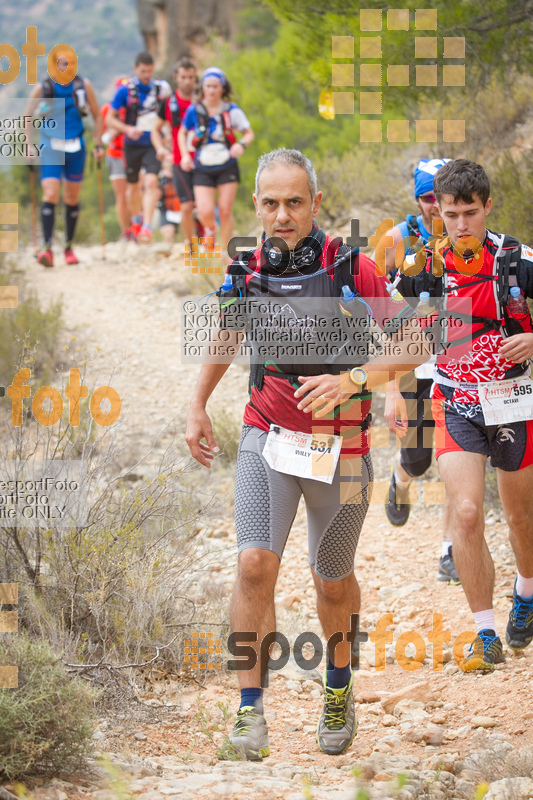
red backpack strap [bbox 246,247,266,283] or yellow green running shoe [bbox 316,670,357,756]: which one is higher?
red backpack strap [bbox 246,247,266,283]

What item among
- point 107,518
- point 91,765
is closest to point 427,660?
point 107,518

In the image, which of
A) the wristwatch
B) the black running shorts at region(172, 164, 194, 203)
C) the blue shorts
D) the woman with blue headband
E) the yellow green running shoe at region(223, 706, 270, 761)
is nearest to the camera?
the yellow green running shoe at region(223, 706, 270, 761)

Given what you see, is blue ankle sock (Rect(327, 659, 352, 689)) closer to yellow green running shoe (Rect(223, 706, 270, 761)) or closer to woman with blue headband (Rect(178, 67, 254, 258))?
yellow green running shoe (Rect(223, 706, 270, 761))

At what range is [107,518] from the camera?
461cm

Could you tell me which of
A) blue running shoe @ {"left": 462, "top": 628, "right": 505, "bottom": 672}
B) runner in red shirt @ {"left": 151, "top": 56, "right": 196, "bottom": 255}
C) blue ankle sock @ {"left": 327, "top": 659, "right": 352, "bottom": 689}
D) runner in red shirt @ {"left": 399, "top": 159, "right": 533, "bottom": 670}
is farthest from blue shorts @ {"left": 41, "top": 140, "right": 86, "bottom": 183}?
blue ankle sock @ {"left": 327, "top": 659, "right": 352, "bottom": 689}

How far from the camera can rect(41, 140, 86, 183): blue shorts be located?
1098 cm

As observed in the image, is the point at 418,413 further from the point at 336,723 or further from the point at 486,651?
the point at 336,723

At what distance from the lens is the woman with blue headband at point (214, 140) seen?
9844 millimetres

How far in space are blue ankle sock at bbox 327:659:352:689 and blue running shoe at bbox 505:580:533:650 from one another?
43.7 inches

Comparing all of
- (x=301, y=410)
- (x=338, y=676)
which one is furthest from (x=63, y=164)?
(x=338, y=676)

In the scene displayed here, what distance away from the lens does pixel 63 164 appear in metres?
11.0

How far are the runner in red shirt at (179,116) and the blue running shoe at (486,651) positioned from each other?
784 cm

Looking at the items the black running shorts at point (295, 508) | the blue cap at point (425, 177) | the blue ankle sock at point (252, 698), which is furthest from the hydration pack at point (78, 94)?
the blue ankle sock at point (252, 698)

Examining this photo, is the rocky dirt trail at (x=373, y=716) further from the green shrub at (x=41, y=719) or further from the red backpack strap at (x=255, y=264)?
the red backpack strap at (x=255, y=264)
